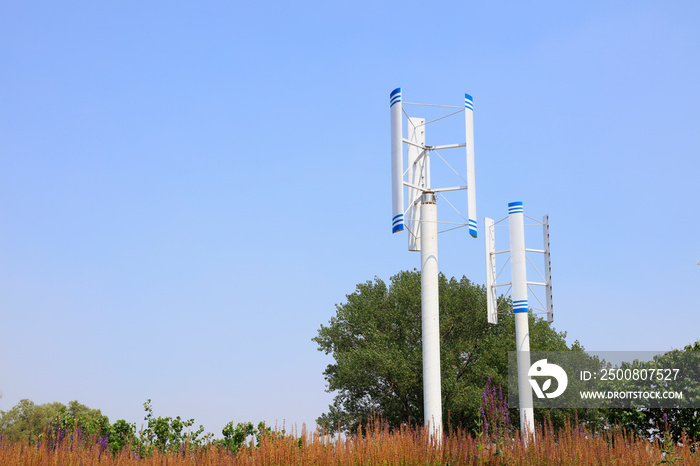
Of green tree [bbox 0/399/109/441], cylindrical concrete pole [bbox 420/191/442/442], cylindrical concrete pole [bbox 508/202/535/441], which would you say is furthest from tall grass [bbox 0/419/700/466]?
green tree [bbox 0/399/109/441]

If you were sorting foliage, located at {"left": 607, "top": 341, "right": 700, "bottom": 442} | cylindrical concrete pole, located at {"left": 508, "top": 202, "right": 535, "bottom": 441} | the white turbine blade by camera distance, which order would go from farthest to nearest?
cylindrical concrete pole, located at {"left": 508, "top": 202, "right": 535, "bottom": 441} → foliage, located at {"left": 607, "top": 341, "right": 700, "bottom": 442} → the white turbine blade

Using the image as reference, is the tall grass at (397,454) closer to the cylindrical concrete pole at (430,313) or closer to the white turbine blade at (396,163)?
the cylindrical concrete pole at (430,313)

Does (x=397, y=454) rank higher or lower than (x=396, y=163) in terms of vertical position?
lower

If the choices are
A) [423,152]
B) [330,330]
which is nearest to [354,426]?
[330,330]

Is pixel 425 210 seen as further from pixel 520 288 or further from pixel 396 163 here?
pixel 520 288

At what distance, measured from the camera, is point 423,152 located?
61.7 feet

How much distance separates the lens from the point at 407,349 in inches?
1291

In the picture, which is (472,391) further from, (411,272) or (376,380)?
(411,272)

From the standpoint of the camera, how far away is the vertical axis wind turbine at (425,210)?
56.0 feet

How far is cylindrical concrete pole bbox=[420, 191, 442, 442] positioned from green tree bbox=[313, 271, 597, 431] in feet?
46.2

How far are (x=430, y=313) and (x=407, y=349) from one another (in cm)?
1593

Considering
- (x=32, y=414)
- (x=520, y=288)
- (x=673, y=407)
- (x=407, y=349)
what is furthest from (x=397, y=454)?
(x=32, y=414)

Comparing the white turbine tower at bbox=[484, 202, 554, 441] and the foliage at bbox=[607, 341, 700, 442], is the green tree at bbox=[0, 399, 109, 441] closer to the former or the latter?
the white turbine tower at bbox=[484, 202, 554, 441]

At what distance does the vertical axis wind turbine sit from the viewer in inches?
672
